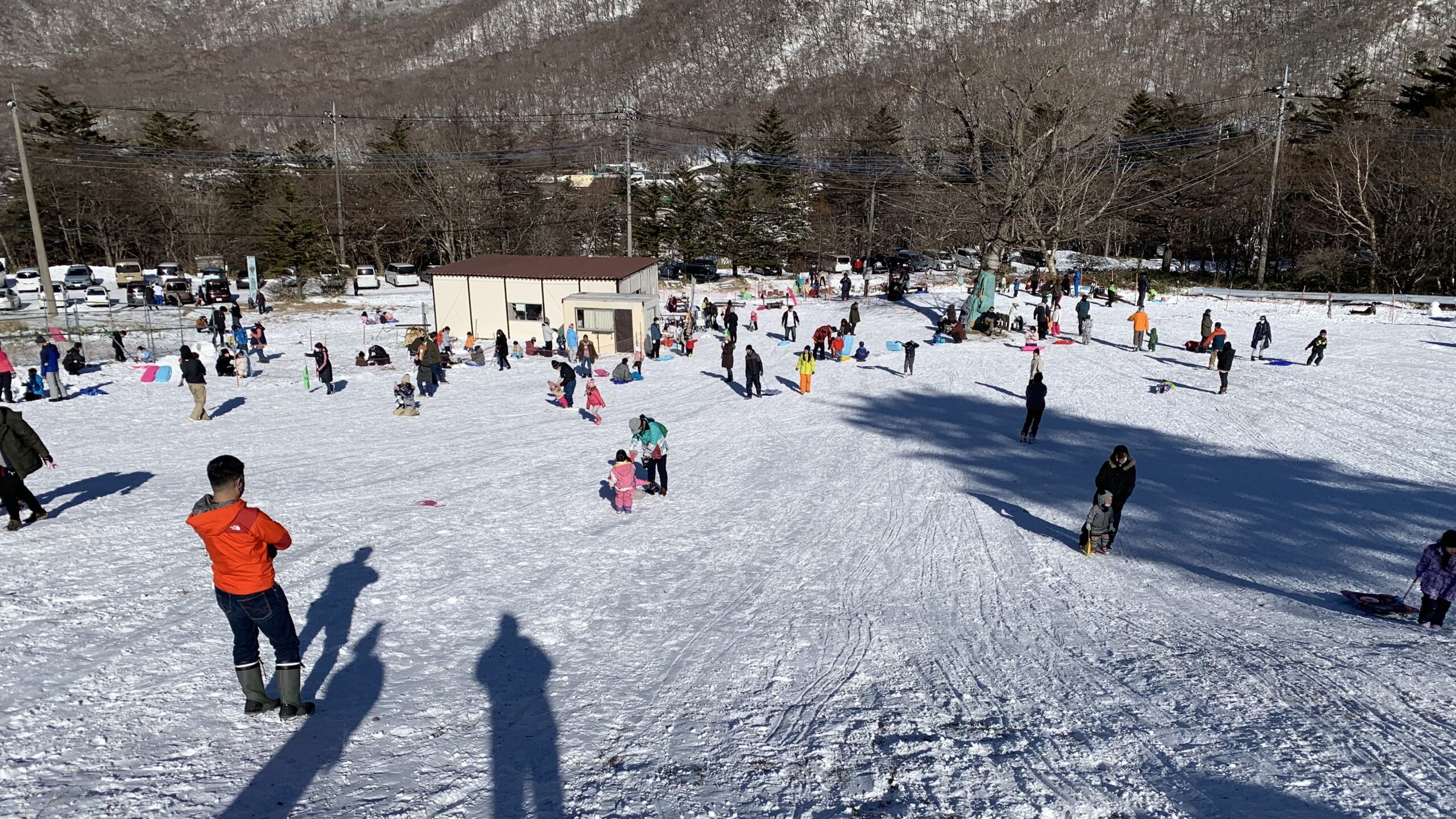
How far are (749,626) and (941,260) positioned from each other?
48.4 m

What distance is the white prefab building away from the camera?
2789 cm

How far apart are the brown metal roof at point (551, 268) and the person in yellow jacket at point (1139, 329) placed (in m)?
17.1

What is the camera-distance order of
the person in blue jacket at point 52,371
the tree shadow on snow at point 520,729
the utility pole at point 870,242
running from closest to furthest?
the tree shadow on snow at point 520,729 → the person in blue jacket at point 52,371 → the utility pole at point 870,242

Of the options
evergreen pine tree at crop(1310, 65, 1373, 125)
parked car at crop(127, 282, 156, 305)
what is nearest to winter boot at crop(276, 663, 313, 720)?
parked car at crop(127, 282, 156, 305)

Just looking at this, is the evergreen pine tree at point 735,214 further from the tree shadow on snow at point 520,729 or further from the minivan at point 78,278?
the tree shadow on snow at point 520,729

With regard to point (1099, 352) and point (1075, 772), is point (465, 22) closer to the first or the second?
point (1099, 352)

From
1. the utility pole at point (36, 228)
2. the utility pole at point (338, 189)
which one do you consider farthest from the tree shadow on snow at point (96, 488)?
the utility pole at point (338, 189)

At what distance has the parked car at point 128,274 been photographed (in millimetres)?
43062

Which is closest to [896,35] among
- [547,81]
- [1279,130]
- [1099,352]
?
[547,81]

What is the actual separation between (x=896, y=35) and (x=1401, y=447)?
158 metres

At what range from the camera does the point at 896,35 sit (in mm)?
153625

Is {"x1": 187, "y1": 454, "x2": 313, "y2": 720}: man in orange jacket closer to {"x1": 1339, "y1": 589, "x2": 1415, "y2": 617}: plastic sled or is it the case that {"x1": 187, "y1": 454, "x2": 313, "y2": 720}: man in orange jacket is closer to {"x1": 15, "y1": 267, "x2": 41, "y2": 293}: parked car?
{"x1": 1339, "y1": 589, "x2": 1415, "y2": 617}: plastic sled

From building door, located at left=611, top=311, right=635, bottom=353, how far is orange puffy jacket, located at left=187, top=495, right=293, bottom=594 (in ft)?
72.2

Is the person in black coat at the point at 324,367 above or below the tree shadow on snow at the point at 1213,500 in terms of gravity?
above
